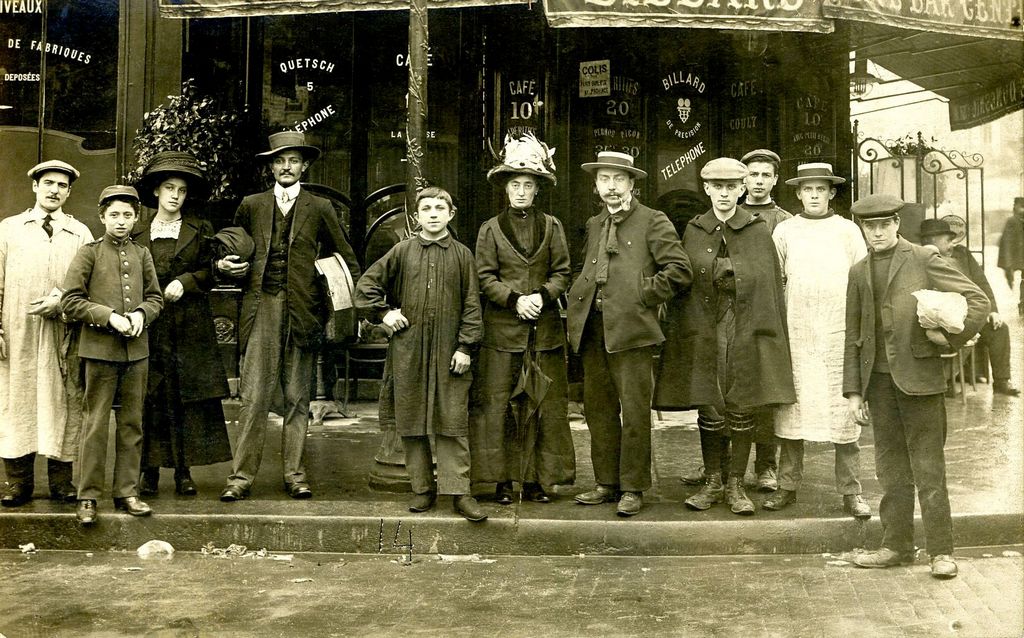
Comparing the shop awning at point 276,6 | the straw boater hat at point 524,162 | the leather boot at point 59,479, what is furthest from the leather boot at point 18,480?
the shop awning at point 276,6

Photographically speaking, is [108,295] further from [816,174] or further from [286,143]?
[816,174]

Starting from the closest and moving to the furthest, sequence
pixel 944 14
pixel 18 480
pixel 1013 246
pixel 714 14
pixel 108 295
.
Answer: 1. pixel 108 295
2. pixel 18 480
3. pixel 714 14
4. pixel 944 14
5. pixel 1013 246

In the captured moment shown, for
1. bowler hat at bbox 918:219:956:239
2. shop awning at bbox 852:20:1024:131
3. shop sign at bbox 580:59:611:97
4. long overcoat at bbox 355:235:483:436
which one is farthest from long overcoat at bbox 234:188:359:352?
shop awning at bbox 852:20:1024:131

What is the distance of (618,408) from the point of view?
608 cm

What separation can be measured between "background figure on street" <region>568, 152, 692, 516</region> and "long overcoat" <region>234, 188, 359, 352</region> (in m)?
1.64

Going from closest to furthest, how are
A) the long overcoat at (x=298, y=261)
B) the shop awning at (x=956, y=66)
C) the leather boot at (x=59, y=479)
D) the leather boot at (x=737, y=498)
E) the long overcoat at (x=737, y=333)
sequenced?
the leather boot at (x=737, y=498) → the long overcoat at (x=737, y=333) → the leather boot at (x=59, y=479) → the long overcoat at (x=298, y=261) → the shop awning at (x=956, y=66)

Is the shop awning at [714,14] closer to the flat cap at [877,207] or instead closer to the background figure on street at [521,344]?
the background figure on street at [521,344]

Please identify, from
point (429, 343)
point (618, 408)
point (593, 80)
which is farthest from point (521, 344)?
point (593, 80)

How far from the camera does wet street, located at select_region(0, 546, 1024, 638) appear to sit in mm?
4395

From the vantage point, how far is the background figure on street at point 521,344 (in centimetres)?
597

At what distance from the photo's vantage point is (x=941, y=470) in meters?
5.09

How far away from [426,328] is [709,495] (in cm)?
206

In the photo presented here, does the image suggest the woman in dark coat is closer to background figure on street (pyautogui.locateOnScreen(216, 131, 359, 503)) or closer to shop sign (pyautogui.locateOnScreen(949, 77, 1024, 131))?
background figure on street (pyautogui.locateOnScreen(216, 131, 359, 503))

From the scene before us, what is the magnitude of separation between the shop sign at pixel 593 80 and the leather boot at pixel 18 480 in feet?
20.2
